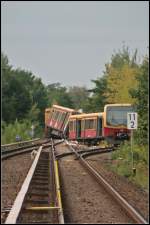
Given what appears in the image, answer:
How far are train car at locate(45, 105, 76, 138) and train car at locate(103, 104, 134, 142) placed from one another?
1765 cm

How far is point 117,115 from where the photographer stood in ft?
125

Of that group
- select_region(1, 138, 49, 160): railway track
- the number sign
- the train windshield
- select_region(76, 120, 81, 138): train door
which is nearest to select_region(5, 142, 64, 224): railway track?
the number sign

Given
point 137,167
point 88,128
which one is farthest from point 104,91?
point 137,167

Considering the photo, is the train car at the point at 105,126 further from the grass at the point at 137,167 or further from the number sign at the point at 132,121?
the number sign at the point at 132,121

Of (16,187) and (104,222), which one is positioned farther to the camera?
(16,187)

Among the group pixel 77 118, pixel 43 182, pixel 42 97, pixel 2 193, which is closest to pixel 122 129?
pixel 77 118

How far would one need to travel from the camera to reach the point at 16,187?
49.1ft

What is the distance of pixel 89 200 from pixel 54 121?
1935 inches

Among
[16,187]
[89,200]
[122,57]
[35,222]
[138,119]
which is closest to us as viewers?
[35,222]

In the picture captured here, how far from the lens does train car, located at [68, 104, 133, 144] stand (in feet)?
122

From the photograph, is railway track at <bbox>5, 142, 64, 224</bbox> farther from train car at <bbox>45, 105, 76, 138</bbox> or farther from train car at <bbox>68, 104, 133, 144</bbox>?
train car at <bbox>45, 105, 76, 138</bbox>

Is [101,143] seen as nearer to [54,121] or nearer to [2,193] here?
[54,121]

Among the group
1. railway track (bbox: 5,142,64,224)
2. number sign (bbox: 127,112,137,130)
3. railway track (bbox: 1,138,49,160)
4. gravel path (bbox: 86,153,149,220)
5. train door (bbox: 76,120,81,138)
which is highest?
number sign (bbox: 127,112,137,130)

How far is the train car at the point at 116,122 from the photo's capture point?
3722 cm
